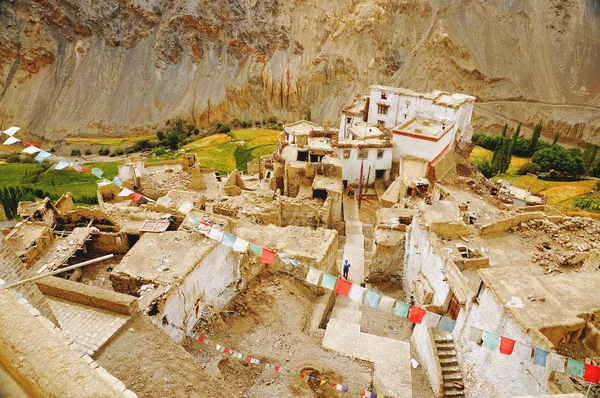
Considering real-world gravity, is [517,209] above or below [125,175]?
above

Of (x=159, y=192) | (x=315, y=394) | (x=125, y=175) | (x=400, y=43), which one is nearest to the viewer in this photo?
(x=315, y=394)

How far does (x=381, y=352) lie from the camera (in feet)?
44.4

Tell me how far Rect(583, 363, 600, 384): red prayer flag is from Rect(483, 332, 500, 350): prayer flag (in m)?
1.62

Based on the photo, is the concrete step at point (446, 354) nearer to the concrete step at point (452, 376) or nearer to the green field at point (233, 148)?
the concrete step at point (452, 376)

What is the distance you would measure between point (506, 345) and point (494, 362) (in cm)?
184

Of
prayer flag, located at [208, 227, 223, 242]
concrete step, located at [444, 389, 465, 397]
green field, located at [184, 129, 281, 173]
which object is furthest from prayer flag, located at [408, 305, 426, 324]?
green field, located at [184, 129, 281, 173]

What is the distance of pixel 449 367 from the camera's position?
12344mm

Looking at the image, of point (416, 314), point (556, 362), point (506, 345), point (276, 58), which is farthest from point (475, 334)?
point (276, 58)

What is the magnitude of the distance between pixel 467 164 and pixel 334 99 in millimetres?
35739

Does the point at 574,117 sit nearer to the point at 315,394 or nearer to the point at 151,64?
the point at 315,394

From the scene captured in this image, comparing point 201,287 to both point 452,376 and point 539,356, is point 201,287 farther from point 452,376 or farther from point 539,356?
point 539,356

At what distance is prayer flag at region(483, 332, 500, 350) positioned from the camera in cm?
909

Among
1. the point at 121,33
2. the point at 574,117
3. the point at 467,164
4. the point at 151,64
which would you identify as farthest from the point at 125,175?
the point at 574,117

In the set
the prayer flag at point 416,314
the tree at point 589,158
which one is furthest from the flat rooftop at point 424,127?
the tree at point 589,158
